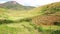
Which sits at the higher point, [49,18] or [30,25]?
[49,18]

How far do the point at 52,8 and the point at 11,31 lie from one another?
22.4 ft

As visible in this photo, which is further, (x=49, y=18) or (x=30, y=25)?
(x=49, y=18)

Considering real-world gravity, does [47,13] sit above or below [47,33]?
above

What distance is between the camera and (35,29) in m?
13.3

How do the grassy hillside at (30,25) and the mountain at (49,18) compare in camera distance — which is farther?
the mountain at (49,18)

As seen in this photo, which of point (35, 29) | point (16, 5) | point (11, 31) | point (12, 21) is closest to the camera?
point (11, 31)

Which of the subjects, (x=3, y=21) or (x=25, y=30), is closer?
(x=25, y=30)

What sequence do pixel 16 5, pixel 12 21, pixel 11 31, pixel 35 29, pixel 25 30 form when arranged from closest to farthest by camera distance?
pixel 11 31, pixel 25 30, pixel 35 29, pixel 12 21, pixel 16 5

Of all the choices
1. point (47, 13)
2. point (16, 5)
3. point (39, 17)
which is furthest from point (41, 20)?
point (16, 5)

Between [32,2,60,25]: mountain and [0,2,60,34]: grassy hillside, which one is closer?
[0,2,60,34]: grassy hillside

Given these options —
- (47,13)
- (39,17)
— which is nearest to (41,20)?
(39,17)

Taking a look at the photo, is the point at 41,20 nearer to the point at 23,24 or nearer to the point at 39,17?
the point at 39,17

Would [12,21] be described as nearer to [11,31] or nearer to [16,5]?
[11,31]

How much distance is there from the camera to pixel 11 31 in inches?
463
